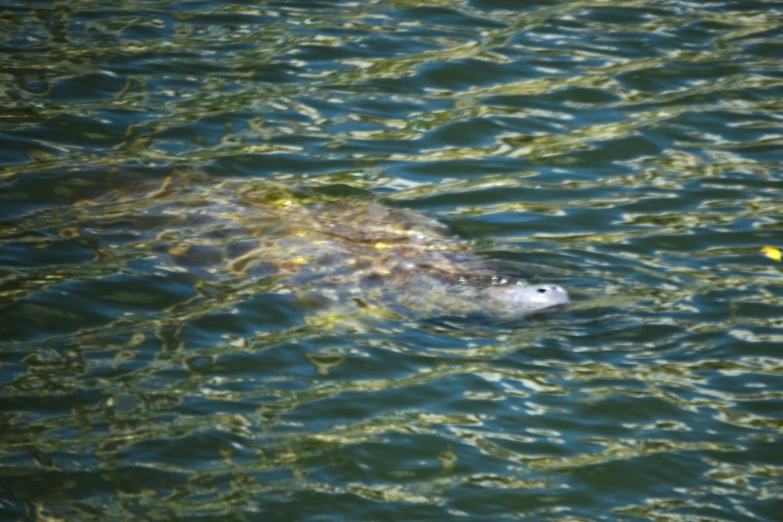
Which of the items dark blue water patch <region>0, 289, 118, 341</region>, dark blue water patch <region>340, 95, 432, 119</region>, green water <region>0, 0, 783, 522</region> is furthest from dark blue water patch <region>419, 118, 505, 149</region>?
dark blue water patch <region>0, 289, 118, 341</region>

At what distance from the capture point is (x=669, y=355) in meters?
5.41

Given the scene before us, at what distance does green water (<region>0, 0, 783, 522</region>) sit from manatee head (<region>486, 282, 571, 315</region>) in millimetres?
69

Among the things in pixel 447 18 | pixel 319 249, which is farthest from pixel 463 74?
pixel 319 249

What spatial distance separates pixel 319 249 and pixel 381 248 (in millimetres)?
347

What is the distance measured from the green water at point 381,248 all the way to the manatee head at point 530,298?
69mm

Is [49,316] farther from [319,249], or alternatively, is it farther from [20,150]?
[20,150]

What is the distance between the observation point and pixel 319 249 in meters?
6.16

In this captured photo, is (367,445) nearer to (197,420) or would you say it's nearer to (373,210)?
(197,420)

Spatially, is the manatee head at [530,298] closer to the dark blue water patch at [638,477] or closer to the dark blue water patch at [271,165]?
the dark blue water patch at [638,477]

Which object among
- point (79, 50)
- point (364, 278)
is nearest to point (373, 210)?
point (364, 278)

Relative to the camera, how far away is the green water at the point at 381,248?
178 inches

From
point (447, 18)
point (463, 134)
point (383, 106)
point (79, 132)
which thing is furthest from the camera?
point (447, 18)

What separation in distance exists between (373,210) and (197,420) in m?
2.38

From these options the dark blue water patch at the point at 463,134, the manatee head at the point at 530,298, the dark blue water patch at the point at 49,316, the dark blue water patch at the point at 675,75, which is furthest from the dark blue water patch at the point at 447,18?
the dark blue water patch at the point at 49,316
